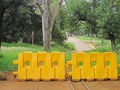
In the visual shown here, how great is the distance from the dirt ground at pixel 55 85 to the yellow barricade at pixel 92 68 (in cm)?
38

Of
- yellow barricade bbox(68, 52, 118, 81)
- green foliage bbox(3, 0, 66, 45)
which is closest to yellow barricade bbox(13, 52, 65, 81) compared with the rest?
yellow barricade bbox(68, 52, 118, 81)

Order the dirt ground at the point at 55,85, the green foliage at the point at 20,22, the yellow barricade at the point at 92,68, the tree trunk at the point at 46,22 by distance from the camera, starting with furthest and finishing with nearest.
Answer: the green foliage at the point at 20,22 → the tree trunk at the point at 46,22 → the yellow barricade at the point at 92,68 → the dirt ground at the point at 55,85

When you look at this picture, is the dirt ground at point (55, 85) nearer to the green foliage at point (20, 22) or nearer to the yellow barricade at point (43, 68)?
the yellow barricade at point (43, 68)

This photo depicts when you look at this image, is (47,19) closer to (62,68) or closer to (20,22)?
(62,68)

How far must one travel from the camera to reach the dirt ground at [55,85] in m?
11.5

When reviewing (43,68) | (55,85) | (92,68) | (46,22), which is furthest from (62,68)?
(46,22)

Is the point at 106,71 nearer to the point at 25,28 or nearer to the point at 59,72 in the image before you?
the point at 59,72

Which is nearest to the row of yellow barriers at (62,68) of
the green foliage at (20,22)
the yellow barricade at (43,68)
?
the yellow barricade at (43,68)

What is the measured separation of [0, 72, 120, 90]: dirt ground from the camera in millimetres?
11508

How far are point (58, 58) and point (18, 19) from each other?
3227 cm

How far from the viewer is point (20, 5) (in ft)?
146

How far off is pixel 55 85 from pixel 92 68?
5.62 feet

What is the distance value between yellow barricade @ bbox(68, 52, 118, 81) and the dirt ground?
0.38 meters

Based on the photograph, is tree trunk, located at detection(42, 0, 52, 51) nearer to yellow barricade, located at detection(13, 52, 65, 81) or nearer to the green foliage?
yellow barricade, located at detection(13, 52, 65, 81)
